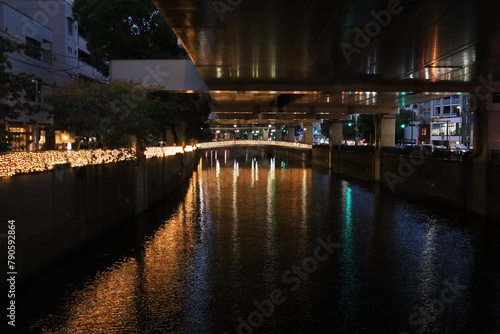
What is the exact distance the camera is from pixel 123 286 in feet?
32.7

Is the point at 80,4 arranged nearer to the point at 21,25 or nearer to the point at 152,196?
the point at 21,25

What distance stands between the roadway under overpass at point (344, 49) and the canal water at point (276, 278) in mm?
5703

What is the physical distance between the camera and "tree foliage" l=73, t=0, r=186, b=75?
40406mm

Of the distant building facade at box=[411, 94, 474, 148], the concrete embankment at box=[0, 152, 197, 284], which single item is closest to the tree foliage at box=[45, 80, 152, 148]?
the concrete embankment at box=[0, 152, 197, 284]

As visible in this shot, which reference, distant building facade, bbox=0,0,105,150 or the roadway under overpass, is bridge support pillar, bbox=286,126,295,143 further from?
the roadway under overpass

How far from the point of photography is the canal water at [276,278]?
8.00 meters

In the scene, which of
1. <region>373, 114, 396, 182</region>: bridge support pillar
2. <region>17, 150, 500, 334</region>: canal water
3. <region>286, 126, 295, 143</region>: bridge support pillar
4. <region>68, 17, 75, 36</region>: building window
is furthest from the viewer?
<region>286, 126, 295, 143</region>: bridge support pillar

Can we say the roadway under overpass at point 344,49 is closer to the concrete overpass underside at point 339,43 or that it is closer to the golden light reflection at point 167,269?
the concrete overpass underside at point 339,43

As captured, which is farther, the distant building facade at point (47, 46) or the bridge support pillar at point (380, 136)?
the distant building facade at point (47, 46)

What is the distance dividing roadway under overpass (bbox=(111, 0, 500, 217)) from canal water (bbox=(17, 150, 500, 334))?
225 inches

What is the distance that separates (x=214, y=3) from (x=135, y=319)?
267 inches

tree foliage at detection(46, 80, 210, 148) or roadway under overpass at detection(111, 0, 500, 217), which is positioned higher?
roadway under overpass at detection(111, 0, 500, 217)

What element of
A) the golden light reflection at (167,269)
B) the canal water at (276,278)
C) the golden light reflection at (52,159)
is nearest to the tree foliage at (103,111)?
the golden light reflection at (52,159)

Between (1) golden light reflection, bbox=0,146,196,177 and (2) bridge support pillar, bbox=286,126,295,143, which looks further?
(2) bridge support pillar, bbox=286,126,295,143
